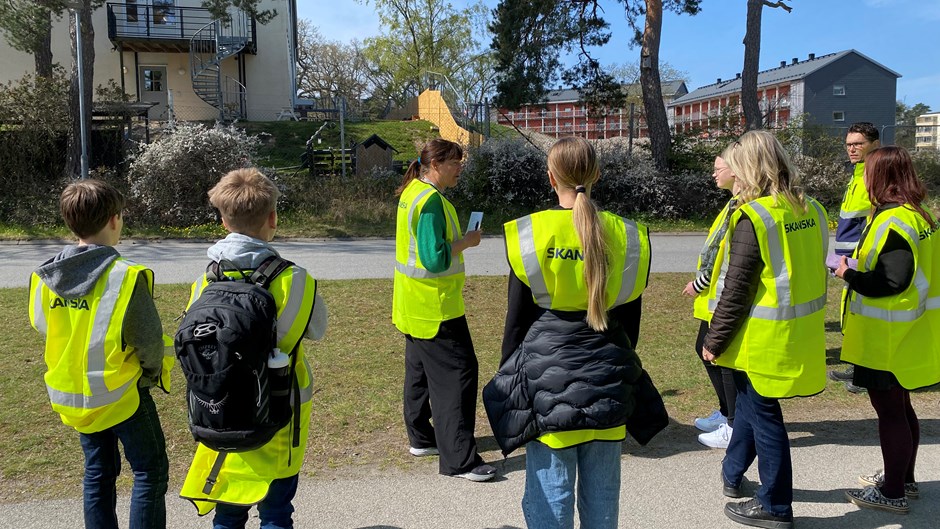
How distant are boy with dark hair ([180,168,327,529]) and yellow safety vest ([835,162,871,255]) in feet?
16.6

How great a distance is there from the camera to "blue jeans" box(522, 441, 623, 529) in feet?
9.02

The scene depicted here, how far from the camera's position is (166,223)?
16359mm

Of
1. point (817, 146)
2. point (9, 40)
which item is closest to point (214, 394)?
point (9, 40)

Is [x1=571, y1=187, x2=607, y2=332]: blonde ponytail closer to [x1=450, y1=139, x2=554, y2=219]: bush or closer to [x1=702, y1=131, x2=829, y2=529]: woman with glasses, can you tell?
[x1=702, y1=131, x2=829, y2=529]: woman with glasses

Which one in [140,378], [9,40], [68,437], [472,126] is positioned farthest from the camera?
[472,126]

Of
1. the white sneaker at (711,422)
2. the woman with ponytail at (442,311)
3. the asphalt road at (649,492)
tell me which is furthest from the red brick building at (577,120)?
the woman with ponytail at (442,311)

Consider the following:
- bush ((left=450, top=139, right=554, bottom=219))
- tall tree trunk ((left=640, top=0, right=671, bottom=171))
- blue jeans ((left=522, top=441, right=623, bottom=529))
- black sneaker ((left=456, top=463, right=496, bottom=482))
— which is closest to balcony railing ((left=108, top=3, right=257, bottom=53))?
bush ((left=450, top=139, right=554, bottom=219))

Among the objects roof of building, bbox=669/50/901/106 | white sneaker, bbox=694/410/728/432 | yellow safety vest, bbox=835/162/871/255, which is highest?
roof of building, bbox=669/50/901/106

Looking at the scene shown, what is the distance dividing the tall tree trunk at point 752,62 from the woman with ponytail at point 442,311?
56.3ft

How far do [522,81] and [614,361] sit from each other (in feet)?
60.4

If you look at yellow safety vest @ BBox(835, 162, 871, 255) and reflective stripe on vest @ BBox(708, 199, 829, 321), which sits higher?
yellow safety vest @ BBox(835, 162, 871, 255)

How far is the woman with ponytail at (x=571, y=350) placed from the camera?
2648 millimetres

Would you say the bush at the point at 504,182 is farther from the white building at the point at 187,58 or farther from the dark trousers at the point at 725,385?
the dark trousers at the point at 725,385

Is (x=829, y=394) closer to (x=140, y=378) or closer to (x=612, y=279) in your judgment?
(x=612, y=279)
